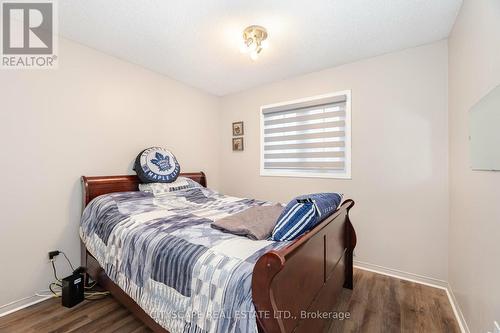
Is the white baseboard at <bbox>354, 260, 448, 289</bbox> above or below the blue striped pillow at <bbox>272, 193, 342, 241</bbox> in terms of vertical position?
below

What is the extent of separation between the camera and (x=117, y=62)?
98.3 inches

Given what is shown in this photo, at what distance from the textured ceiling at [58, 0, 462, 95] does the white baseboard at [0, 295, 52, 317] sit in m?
2.46

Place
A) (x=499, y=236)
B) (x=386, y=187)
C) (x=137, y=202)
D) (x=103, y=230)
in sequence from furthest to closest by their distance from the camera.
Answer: (x=386, y=187)
(x=137, y=202)
(x=103, y=230)
(x=499, y=236)

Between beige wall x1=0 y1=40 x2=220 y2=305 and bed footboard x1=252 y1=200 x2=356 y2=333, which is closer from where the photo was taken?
bed footboard x1=252 y1=200 x2=356 y2=333

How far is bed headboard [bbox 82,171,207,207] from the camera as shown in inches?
84.4

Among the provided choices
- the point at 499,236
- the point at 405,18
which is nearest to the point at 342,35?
the point at 405,18

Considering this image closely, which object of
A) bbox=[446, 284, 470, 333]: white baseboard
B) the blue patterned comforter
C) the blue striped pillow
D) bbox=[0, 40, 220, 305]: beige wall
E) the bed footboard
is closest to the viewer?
the bed footboard

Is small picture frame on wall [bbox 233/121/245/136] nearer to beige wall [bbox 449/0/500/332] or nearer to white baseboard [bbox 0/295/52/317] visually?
beige wall [bbox 449/0/500/332]

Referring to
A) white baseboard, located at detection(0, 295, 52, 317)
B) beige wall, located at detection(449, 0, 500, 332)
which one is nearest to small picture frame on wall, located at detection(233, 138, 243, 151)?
beige wall, located at detection(449, 0, 500, 332)

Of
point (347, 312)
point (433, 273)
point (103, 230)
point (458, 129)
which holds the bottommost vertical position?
point (347, 312)

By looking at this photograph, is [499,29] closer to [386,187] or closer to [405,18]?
[405,18]

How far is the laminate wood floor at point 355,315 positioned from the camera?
1.58 meters

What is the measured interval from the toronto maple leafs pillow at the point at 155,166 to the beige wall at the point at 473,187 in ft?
8.94

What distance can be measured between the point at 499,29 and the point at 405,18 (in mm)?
927
